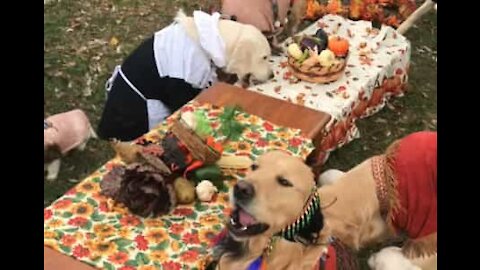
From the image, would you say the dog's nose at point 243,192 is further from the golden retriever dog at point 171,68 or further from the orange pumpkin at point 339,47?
the orange pumpkin at point 339,47

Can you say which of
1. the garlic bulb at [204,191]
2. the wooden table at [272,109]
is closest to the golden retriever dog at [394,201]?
the wooden table at [272,109]

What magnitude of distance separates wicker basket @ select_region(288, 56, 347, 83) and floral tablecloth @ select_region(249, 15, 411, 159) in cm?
3

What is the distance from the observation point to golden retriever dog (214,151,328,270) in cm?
206

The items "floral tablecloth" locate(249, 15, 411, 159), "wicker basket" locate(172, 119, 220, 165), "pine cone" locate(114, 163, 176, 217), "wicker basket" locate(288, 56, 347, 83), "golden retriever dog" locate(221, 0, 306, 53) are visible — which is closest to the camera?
"pine cone" locate(114, 163, 176, 217)

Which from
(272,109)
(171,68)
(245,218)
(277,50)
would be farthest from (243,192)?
(277,50)

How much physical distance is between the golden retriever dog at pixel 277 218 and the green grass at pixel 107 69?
1.14 m

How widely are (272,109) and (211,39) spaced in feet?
2.18

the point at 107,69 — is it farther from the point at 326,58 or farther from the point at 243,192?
the point at 243,192

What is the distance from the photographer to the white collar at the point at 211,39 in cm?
375

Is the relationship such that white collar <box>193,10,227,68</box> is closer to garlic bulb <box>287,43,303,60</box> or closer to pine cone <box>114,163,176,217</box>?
garlic bulb <box>287,43,303,60</box>

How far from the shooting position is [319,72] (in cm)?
398

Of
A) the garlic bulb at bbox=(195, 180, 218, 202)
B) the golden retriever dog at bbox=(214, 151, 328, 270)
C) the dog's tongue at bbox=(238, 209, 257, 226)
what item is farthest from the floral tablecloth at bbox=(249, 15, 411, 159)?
the dog's tongue at bbox=(238, 209, 257, 226)

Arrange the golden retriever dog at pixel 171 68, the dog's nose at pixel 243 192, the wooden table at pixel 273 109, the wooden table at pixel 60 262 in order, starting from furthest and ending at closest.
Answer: the golden retriever dog at pixel 171 68 < the wooden table at pixel 273 109 < the wooden table at pixel 60 262 < the dog's nose at pixel 243 192
